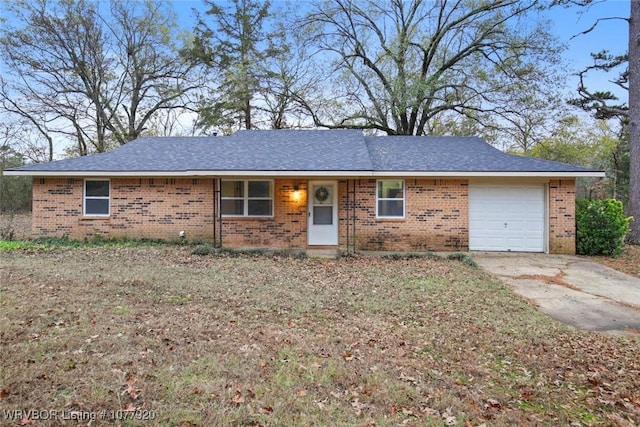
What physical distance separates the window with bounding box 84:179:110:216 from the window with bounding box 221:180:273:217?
3.94 metres

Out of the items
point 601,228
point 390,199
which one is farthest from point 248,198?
point 601,228

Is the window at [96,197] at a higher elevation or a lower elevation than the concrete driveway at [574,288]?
higher

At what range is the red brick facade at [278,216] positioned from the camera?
436 inches

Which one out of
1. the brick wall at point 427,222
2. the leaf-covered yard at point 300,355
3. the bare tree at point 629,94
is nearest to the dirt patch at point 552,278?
the leaf-covered yard at point 300,355

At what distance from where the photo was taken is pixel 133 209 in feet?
38.1

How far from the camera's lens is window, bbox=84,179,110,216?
11.7 m

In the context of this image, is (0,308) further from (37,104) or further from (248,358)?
(37,104)

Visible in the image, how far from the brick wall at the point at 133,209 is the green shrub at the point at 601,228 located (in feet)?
37.7

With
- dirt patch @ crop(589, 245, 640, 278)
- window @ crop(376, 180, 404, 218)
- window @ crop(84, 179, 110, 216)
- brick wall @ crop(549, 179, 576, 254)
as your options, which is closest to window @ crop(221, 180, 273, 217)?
window @ crop(376, 180, 404, 218)

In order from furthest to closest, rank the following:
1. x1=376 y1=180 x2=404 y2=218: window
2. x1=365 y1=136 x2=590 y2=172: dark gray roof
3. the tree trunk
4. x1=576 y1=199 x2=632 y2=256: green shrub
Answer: the tree trunk
x1=376 y1=180 x2=404 y2=218: window
x1=365 y1=136 x2=590 y2=172: dark gray roof
x1=576 y1=199 x2=632 y2=256: green shrub

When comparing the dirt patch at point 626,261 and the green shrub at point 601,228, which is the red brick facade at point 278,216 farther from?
the dirt patch at point 626,261

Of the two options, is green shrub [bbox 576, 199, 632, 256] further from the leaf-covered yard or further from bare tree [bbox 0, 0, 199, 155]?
bare tree [bbox 0, 0, 199, 155]

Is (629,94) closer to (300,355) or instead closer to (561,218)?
(561,218)

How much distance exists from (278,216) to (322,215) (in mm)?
1408
